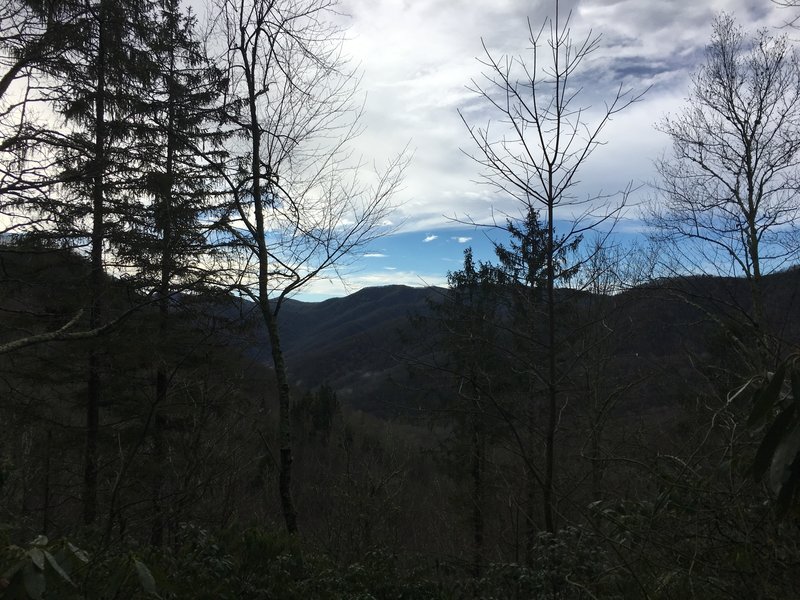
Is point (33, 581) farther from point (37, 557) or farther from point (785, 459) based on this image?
point (785, 459)

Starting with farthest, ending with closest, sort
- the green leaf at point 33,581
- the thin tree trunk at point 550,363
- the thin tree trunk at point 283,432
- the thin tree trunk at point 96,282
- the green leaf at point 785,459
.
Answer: the thin tree trunk at point 283,432 < the thin tree trunk at point 96,282 < the thin tree trunk at point 550,363 < the green leaf at point 785,459 < the green leaf at point 33,581

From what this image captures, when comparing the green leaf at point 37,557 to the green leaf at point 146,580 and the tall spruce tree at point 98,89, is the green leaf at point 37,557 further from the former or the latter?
the tall spruce tree at point 98,89

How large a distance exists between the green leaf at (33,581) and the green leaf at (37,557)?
21 millimetres

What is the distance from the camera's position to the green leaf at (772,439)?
1.45 meters

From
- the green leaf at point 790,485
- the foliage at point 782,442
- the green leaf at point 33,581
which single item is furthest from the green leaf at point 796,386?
the green leaf at point 33,581

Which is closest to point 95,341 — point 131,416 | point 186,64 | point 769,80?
point 131,416

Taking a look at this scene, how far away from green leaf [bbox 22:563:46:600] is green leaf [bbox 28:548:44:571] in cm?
2

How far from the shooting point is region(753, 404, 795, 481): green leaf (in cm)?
145

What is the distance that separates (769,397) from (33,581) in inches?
85.7

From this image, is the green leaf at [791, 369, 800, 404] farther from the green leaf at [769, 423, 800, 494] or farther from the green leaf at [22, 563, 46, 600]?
the green leaf at [22, 563, 46, 600]

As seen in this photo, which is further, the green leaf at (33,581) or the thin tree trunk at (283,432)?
the thin tree trunk at (283,432)

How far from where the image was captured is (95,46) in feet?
15.0

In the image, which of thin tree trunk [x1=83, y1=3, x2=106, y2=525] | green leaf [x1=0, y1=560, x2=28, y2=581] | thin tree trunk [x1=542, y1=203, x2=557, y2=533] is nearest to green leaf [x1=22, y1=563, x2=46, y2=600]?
green leaf [x1=0, y1=560, x2=28, y2=581]

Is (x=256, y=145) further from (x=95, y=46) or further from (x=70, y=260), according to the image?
(x=70, y=260)
